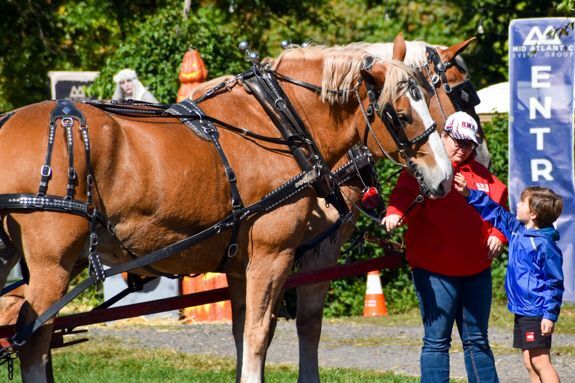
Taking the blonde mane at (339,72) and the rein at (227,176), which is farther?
the blonde mane at (339,72)

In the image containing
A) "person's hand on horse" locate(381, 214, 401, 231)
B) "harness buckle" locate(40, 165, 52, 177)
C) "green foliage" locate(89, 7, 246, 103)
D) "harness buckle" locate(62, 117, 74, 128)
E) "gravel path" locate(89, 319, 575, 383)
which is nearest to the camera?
"harness buckle" locate(40, 165, 52, 177)

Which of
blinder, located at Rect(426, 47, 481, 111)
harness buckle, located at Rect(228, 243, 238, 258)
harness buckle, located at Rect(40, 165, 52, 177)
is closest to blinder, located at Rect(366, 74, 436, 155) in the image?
harness buckle, located at Rect(228, 243, 238, 258)

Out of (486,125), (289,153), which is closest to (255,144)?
(289,153)

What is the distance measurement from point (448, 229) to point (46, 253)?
234 cm

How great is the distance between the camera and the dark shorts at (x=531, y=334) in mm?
5934

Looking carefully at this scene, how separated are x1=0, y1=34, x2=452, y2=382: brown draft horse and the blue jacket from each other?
87cm

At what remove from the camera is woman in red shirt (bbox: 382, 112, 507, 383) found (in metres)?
5.81

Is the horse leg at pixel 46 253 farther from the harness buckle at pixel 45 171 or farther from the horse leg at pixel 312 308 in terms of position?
the horse leg at pixel 312 308

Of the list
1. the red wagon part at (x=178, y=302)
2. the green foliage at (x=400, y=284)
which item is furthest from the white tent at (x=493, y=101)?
the red wagon part at (x=178, y=302)

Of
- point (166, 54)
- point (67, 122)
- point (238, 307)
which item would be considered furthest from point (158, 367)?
point (166, 54)

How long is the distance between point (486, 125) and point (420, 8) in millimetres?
10971

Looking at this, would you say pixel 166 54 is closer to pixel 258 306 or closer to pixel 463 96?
pixel 463 96

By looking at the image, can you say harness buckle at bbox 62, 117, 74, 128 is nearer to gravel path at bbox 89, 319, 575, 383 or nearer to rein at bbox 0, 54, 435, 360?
rein at bbox 0, 54, 435, 360

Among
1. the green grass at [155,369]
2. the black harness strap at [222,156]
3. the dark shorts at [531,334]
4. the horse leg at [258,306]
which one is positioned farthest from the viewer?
the green grass at [155,369]
